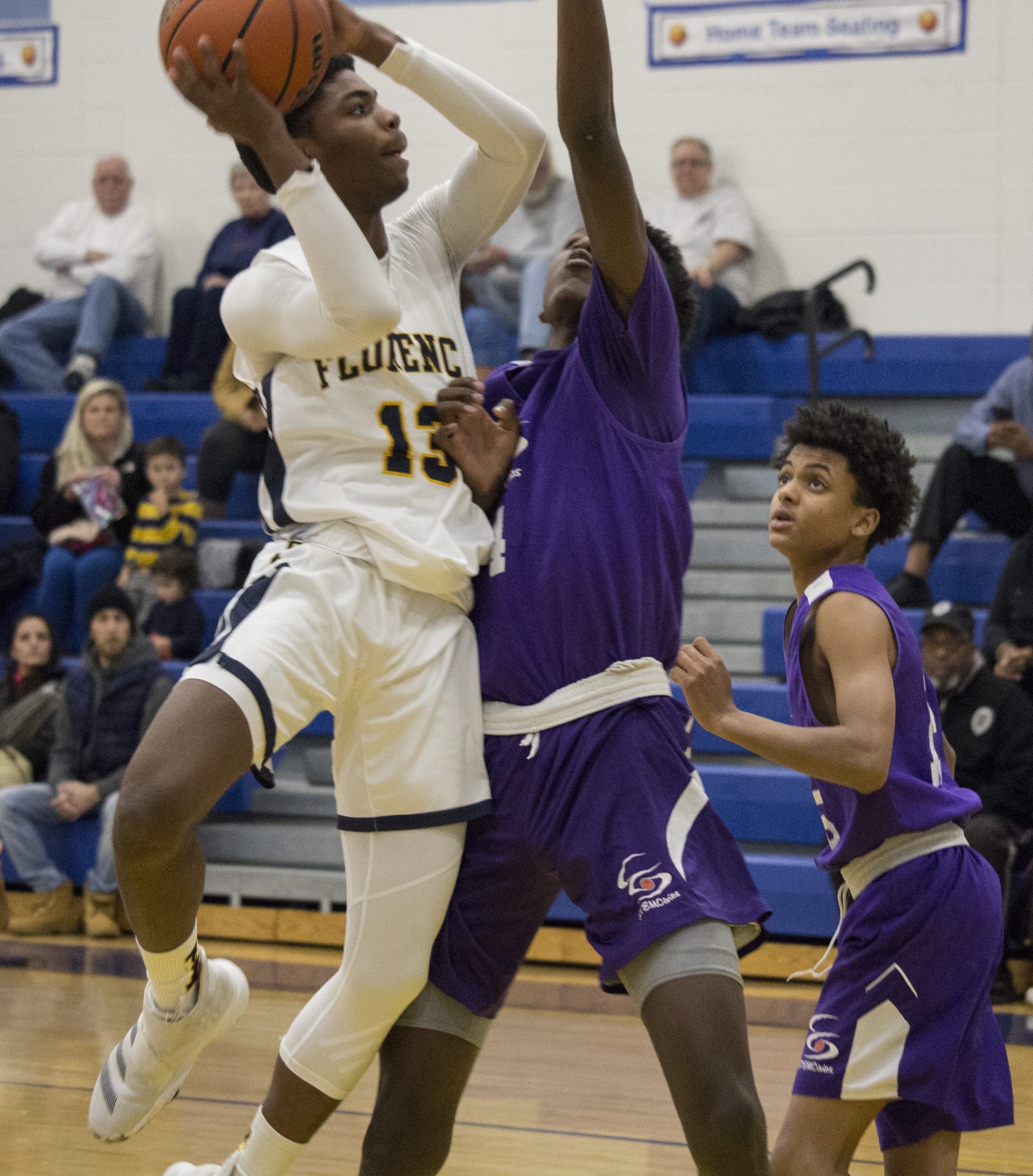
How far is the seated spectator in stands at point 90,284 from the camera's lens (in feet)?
30.5

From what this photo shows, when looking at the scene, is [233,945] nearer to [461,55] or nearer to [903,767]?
[903,767]

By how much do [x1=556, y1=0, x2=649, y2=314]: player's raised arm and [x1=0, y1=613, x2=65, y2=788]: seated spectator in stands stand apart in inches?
194

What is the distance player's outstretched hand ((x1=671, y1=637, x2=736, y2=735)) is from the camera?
8.25 feet

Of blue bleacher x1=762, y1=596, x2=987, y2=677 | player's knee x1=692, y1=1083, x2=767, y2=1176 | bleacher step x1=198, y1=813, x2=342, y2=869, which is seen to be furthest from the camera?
blue bleacher x1=762, y1=596, x2=987, y2=677

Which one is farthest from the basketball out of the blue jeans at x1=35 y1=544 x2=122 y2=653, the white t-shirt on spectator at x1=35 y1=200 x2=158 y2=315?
the white t-shirt on spectator at x1=35 y1=200 x2=158 y2=315

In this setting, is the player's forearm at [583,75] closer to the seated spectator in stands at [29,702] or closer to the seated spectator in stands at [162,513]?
the seated spectator in stands at [29,702]

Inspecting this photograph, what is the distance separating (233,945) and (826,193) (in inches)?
208

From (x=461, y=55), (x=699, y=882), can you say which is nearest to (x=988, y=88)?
(x=461, y=55)

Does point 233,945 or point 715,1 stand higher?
point 715,1

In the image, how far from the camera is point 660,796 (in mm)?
2477

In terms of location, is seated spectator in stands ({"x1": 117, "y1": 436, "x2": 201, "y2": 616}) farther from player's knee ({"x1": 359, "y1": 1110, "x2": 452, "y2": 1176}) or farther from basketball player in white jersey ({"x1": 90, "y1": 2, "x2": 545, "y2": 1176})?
player's knee ({"x1": 359, "y1": 1110, "x2": 452, "y2": 1176})

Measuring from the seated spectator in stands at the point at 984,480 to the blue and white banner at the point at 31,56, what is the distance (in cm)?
648

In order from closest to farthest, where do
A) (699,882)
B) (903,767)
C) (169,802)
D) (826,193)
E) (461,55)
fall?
(169,802), (699,882), (903,767), (826,193), (461,55)

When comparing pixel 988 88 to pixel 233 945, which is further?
pixel 988 88
